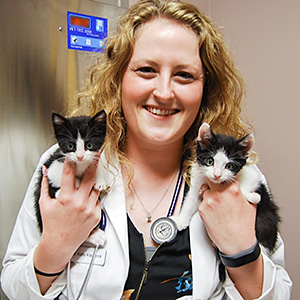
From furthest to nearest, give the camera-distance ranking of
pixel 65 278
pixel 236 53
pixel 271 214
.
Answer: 1. pixel 236 53
2. pixel 271 214
3. pixel 65 278

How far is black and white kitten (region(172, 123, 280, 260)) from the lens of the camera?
1.04 m

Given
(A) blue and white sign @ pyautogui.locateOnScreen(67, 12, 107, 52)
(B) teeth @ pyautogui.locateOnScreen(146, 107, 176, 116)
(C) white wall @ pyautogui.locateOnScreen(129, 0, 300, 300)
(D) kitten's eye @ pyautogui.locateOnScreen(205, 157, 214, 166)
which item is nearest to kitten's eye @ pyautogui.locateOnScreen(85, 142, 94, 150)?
(B) teeth @ pyautogui.locateOnScreen(146, 107, 176, 116)

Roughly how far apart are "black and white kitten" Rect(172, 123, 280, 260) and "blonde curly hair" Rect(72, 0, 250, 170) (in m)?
0.18

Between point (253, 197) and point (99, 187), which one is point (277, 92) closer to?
point (253, 197)

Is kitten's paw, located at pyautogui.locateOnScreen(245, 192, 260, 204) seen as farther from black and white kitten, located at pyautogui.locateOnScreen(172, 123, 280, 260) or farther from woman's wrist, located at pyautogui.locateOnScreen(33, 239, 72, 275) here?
woman's wrist, located at pyautogui.locateOnScreen(33, 239, 72, 275)

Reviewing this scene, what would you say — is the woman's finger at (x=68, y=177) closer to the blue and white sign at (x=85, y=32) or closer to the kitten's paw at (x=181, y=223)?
the kitten's paw at (x=181, y=223)

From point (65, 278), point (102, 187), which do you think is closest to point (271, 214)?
point (102, 187)

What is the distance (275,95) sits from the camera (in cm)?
210

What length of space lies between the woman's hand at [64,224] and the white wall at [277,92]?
1443 millimetres

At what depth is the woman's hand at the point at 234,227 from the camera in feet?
3.34

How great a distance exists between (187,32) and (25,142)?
36.1 inches

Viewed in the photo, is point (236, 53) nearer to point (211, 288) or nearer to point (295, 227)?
point (295, 227)

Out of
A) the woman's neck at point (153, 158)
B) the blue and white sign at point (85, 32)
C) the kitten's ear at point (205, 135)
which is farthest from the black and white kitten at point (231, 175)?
the blue and white sign at point (85, 32)

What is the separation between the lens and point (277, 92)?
209cm
